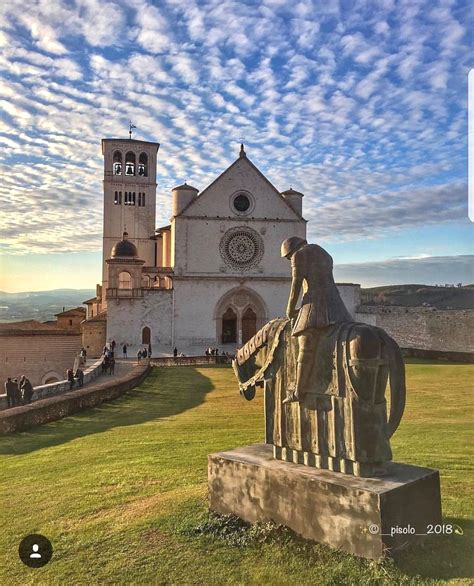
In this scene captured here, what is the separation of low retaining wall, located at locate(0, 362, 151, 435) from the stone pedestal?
28.7 feet

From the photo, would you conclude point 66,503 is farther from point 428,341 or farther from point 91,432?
point 428,341

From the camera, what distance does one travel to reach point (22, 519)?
6.42 metres

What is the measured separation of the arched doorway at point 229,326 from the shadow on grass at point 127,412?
1858cm

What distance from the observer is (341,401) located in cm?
512

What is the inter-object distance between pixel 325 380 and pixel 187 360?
2536cm

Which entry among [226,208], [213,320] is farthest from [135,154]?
[213,320]

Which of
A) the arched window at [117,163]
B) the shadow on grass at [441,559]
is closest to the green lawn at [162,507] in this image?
the shadow on grass at [441,559]

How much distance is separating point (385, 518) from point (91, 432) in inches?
373

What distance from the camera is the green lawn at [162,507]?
4.60m

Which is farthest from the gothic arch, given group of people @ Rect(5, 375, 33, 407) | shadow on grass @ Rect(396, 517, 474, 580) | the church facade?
shadow on grass @ Rect(396, 517, 474, 580)

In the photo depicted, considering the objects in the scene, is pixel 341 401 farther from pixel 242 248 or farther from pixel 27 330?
pixel 242 248

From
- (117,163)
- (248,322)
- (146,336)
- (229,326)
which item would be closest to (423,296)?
(248,322)

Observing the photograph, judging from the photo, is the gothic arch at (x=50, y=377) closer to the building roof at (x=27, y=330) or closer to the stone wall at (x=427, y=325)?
the building roof at (x=27, y=330)

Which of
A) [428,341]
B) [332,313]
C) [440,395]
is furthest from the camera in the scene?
[428,341]
